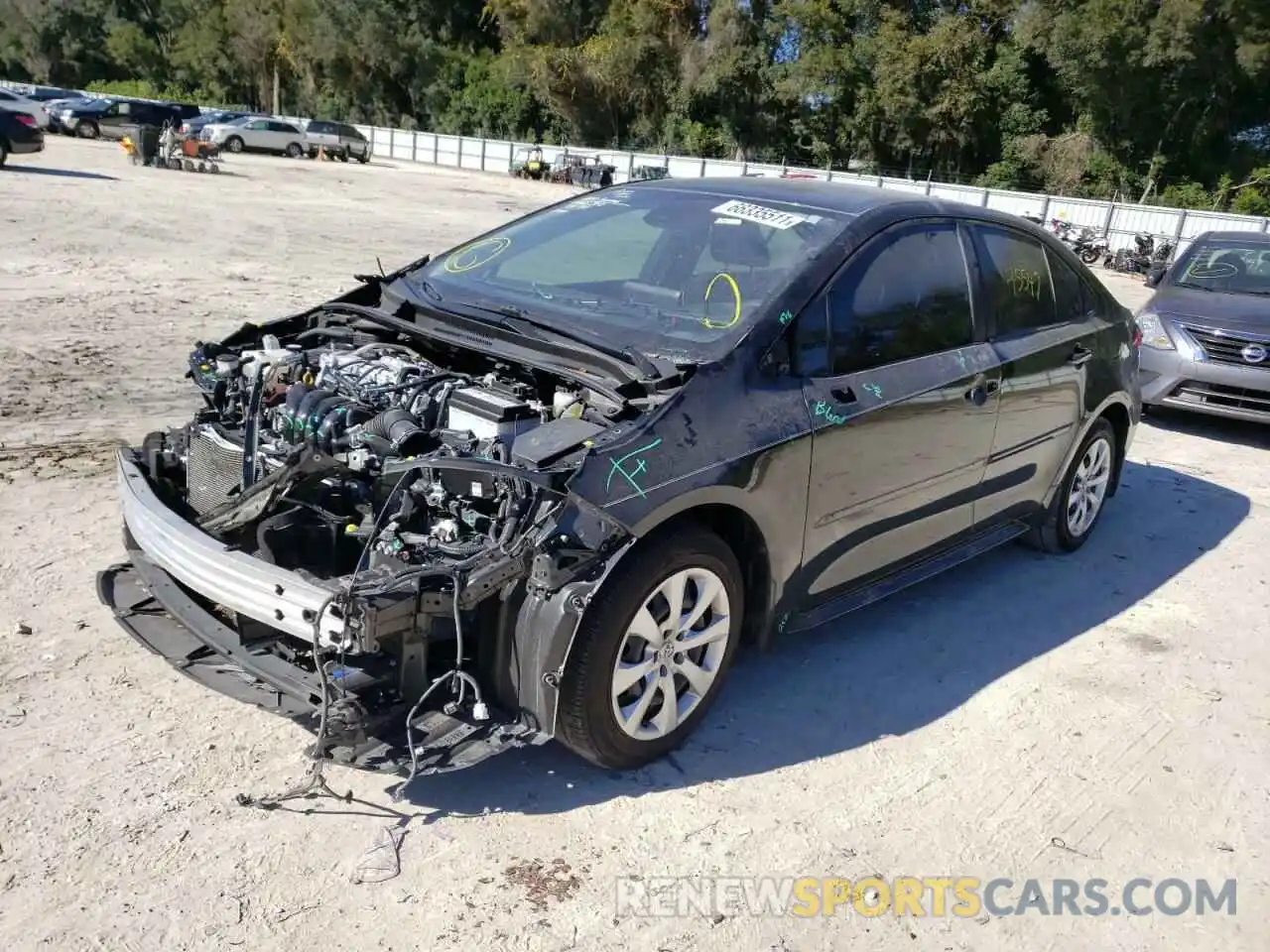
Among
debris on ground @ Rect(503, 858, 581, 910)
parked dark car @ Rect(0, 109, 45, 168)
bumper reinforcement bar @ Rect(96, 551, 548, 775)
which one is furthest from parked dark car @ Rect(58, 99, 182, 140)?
debris on ground @ Rect(503, 858, 581, 910)

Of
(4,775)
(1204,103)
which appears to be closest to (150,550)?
(4,775)

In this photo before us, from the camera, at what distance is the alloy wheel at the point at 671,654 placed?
3234mm

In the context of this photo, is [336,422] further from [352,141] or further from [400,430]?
[352,141]

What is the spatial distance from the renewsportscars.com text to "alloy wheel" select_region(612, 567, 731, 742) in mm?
531

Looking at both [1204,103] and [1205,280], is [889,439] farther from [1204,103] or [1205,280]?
[1204,103]

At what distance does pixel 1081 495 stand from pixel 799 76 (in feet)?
153

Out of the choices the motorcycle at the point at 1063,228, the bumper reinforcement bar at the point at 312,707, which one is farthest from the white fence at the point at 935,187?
the bumper reinforcement bar at the point at 312,707

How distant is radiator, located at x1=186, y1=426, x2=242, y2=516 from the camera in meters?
3.77

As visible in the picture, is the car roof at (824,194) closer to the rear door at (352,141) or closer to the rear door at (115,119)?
the rear door at (115,119)

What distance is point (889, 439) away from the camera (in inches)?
156

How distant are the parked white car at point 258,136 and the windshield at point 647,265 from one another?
37265 mm

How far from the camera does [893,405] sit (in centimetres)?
395

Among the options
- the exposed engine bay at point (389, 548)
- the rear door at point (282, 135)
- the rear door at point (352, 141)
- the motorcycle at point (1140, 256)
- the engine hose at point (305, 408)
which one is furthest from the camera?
the rear door at point (352, 141)

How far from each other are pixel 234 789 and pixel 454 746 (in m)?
0.72
